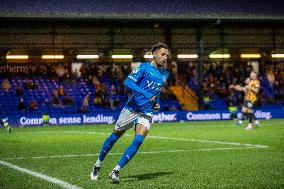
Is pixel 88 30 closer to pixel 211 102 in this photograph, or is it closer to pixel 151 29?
pixel 151 29

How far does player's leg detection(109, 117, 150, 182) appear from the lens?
355 inches

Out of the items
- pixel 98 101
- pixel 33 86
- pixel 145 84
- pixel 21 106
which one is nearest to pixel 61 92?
pixel 33 86

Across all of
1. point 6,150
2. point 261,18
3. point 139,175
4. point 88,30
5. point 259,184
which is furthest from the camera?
point 88,30

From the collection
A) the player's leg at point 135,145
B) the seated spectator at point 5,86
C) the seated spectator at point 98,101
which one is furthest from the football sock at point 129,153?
the seated spectator at point 5,86

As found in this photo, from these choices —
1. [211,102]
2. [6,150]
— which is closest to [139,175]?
[6,150]

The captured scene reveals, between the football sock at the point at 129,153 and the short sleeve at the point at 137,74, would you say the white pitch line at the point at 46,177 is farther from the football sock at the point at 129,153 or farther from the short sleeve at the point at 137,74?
the short sleeve at the point at 137,74

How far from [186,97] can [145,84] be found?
29.9 m

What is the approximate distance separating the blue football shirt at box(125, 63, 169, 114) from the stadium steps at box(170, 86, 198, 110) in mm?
29080

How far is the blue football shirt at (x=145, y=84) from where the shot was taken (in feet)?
30.7

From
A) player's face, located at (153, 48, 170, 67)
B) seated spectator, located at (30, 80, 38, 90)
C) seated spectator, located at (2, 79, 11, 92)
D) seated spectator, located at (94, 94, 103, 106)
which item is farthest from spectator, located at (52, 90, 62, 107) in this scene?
player's face, located at (153, 48, 170, 67)

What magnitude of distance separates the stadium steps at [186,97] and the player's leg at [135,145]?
2917cm

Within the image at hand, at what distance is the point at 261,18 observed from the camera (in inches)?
1462

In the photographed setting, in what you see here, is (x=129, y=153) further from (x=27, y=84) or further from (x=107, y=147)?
(x=27, y=84)

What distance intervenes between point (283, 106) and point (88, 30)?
14600 mm
